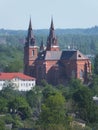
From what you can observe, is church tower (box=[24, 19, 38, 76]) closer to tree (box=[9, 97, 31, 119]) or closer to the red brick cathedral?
the red brick cathedral

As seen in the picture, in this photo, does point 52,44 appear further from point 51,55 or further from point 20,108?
point 20,108

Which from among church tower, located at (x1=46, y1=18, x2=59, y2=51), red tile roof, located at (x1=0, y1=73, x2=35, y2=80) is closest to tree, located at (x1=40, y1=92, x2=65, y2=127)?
church tower, located at (x1=46, y1=18, x2=59, y2=51)

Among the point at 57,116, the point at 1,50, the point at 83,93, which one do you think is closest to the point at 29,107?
the point at 83,93

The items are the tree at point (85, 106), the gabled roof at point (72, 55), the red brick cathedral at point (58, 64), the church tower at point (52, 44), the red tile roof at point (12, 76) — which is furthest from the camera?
the red tile roof at point (12, 76)

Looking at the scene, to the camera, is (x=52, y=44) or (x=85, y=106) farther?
(x=52, y=44)

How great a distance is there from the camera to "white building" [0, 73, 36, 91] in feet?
286

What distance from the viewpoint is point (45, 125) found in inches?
1882

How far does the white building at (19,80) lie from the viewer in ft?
286

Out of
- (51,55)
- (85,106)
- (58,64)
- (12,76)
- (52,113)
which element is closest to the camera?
(52,113)

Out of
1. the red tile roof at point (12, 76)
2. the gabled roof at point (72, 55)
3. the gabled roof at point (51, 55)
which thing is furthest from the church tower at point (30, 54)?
the gabled roof at point (72, 55)

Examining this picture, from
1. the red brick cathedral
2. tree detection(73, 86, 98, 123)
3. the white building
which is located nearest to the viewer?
tree detection(73, 86, 98, 123)

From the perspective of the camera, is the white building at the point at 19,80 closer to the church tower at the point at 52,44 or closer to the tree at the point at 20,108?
the church tower at the point at 52,44

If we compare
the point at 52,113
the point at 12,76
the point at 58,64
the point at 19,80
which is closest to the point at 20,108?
the point at 52,113

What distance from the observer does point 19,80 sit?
89.5 meters
